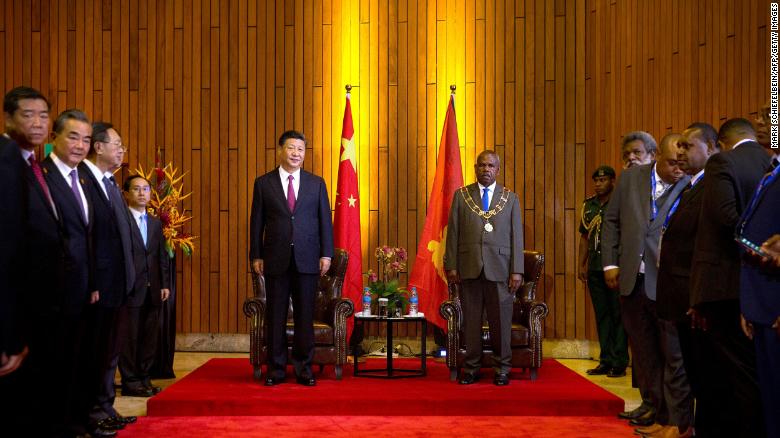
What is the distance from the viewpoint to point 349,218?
25.4 feet

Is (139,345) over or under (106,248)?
under

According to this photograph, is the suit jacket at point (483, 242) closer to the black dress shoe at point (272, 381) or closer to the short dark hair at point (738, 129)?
the black dress shoe at point (272, 381)

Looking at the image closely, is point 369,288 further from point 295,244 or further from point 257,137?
point 257,137

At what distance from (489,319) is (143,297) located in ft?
7.96

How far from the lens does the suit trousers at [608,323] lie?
22.6 ft

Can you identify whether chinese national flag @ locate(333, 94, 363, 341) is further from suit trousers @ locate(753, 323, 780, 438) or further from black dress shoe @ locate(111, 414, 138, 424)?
suit trousers @ locate(753, 323, 780, 438)

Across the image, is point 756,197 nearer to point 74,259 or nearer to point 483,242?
point 74,259

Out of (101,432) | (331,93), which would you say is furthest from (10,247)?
(331,93)

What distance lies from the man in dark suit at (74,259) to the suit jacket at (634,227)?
2753mm

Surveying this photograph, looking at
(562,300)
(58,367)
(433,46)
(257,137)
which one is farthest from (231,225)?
(58,367)

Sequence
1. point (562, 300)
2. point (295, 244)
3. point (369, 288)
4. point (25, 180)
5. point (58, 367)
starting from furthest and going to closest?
point (562, 300) < point (369, 288) < point (295, 244) < point (58, 367) < point (25, 180)

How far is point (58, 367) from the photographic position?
10.9 ft

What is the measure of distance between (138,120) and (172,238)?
5.96ft

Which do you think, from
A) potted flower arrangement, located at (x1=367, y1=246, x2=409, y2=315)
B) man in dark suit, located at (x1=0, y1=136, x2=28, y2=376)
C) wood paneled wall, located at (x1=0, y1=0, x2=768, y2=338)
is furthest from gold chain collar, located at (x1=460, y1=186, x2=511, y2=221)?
man in dark suit, located at (x1=0, y1=136, x2=28, y2=376)
